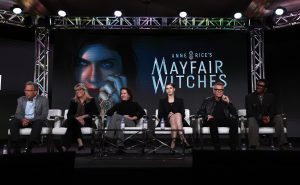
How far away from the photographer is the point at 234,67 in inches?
279

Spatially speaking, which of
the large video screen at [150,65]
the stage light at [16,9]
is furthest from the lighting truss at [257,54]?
the stage light at [16,9]

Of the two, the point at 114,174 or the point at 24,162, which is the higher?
the point at 24,162

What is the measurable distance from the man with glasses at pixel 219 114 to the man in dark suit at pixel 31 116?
217 cm

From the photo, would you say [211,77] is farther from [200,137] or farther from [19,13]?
[19,13]

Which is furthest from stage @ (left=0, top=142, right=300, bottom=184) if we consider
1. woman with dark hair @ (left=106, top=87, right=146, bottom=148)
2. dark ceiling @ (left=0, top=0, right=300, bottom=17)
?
dark ceiling @ (left=0, top=0, right=300, bottom=17)

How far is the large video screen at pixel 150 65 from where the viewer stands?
7043 millimetres

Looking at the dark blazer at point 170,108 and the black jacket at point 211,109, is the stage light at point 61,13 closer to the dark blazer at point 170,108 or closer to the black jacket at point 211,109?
the dark blazer at point 170,108

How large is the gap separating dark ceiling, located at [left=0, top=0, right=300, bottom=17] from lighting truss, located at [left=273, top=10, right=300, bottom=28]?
176mm

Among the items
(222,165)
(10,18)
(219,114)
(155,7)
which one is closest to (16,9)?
(10,18)

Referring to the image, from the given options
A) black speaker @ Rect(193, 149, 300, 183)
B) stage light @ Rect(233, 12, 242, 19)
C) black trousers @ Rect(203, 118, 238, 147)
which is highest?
stage light @ Rect(233, 12, 242, 19)

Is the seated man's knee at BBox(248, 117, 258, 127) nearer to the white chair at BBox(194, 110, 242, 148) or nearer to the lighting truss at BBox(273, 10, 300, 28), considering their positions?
the white chair at BBox(194, 110, 242, 148)

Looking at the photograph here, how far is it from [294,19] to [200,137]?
10.8ft

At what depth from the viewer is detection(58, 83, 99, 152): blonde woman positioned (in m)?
4.84

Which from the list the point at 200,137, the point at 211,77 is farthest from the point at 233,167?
the point at 211,77
